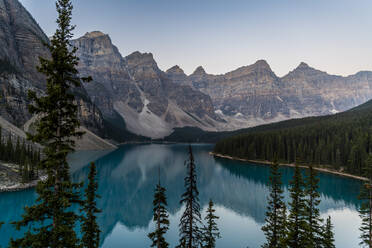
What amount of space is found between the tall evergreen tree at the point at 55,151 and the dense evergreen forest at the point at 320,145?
7420 cm

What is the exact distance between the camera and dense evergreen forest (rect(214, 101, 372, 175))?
3135 inches

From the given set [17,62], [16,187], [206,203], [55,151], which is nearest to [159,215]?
[55,151]

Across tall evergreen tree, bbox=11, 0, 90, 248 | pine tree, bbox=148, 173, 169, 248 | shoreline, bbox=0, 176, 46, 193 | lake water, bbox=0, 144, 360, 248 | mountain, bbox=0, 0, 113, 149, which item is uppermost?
mountain, bbox=0, 0, 113, 149

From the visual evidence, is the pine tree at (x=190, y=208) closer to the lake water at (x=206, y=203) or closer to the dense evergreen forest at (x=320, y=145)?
the lake water at (x=206, y=203)

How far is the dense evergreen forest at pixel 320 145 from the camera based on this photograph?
261ft

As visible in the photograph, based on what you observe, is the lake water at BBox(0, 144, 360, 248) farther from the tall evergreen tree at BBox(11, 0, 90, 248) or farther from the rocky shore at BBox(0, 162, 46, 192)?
the tall evergreen tree at BBox(11, 0, 90, 248)

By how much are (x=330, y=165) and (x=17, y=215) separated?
3856 inches

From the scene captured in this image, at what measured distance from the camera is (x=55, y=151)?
10.8 m

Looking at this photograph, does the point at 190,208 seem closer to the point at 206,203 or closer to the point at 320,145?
the point at 206,203

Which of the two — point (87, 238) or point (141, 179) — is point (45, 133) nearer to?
point (87, 238)

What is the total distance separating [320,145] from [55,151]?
331 ft

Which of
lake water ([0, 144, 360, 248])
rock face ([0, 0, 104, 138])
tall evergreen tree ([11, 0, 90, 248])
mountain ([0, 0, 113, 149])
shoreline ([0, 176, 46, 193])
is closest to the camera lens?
tall evergreen tree ([11, 0, 90, 248])

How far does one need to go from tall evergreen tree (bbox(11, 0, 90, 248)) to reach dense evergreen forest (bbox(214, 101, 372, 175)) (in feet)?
243

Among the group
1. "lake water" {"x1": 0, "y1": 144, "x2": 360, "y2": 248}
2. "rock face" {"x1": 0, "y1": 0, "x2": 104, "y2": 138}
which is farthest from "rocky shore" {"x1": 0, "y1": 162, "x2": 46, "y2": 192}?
"rock face" {"x1": 0, "y1": 0, "x2": 104, "y2": 138}
